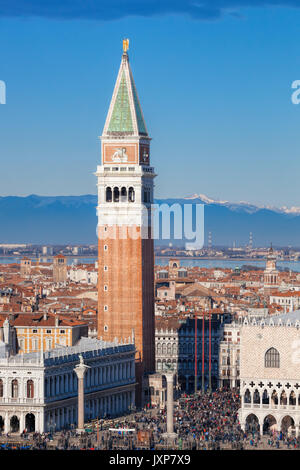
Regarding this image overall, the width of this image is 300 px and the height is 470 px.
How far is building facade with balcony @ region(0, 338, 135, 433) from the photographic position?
2844 inches

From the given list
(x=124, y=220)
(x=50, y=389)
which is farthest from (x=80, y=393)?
(x=124, y=220)

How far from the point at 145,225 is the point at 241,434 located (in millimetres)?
16572

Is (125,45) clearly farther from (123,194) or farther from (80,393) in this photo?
(80,393)

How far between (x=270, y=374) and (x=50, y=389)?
10338mm

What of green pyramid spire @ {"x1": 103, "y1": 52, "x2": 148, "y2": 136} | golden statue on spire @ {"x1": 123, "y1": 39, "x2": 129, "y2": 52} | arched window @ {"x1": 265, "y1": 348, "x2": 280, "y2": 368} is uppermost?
golden statue on spire @ {"x1": 123, "y1": 39, "x2": 129, "y2": 52}

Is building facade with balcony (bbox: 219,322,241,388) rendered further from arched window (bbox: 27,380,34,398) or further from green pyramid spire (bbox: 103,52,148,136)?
arched window (bbox: 27,380,34,398)

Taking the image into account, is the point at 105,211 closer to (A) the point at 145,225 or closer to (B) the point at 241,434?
(A) the point at 145,225

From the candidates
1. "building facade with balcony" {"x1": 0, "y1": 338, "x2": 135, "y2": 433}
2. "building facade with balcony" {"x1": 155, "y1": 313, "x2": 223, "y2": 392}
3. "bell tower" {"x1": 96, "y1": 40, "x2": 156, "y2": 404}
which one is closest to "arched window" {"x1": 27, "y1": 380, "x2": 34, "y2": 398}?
"building facade with balcony" {"x1": 0, "y1": 338, "x2": 135, "y2": 433}

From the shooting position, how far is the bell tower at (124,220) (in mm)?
84125

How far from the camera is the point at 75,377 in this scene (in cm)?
7575

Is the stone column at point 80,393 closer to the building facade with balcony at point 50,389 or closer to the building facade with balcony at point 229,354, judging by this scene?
the building facade with balcony at point 50,389

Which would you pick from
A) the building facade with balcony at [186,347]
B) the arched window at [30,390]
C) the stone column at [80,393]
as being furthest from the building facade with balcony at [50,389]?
the building facade with balcony at [186,347]
